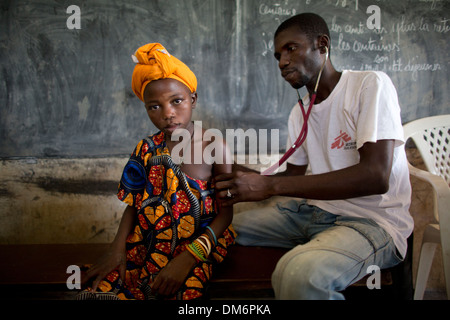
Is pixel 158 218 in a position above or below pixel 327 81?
below

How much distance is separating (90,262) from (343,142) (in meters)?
1.36

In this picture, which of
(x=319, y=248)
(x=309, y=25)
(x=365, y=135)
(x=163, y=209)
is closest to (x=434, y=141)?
(x=365, y=135)

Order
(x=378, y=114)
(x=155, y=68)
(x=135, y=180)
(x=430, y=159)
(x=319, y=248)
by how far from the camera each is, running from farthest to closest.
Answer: (x=430, y=159)
(x=135, y=180)
(x=155, y=68)
(x=378, y=114)
(x=319, y=248)

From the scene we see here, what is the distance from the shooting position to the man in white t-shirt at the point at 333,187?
1.09 metres

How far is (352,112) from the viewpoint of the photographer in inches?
52.5

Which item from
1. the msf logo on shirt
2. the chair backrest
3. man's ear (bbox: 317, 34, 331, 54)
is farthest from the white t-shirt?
the chair backrest

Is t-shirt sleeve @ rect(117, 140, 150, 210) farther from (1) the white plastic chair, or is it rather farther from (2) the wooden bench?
(1) the white plastic chair

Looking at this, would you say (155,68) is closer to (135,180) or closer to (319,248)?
(135,180)

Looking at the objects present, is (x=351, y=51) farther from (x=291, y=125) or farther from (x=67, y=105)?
(x=67, y=105)

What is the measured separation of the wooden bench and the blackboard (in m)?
0.69

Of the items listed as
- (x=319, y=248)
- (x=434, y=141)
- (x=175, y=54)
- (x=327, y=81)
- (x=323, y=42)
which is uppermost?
(x=175, y=54)

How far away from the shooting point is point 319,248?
111cm
